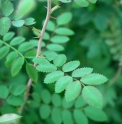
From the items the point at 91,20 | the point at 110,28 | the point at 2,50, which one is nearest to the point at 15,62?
the point at 2,50

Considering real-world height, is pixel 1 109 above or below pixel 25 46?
below

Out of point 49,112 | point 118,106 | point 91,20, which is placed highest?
point 91,20

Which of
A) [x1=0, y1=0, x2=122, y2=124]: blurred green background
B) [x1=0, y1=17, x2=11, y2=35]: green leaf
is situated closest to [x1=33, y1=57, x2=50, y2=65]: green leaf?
[x1=0, y1=17, x2=11, y2=35]: green leaf

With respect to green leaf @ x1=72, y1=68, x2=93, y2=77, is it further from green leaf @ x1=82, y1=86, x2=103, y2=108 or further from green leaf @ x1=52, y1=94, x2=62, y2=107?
green leaf @ x1=52, y1=94, x2=62, y2=107

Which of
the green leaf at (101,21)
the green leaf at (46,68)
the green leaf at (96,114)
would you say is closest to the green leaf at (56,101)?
the green leaf at (96,114)

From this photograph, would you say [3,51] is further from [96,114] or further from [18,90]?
[96,114]

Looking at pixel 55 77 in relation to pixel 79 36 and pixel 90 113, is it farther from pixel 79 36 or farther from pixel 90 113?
pixel 79 36

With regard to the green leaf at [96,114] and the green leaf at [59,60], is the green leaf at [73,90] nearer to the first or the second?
the green leaf at [59,60]
